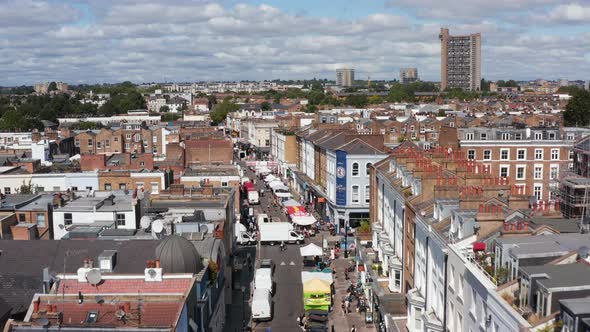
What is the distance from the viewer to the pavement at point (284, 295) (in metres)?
37.9

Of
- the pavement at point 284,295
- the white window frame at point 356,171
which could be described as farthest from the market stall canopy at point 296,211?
the white window frame at point 356,171

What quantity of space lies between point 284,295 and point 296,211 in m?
22.1

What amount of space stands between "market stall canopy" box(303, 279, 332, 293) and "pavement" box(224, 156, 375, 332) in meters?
1.68

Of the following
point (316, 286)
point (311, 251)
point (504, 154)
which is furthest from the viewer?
point (504, 154)

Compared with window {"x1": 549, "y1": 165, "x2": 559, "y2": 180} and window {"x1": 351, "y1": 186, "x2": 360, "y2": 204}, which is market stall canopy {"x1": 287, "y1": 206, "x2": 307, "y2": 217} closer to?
window {"x1": 351, "y1": 186, "x2": 360, "y2": 204}

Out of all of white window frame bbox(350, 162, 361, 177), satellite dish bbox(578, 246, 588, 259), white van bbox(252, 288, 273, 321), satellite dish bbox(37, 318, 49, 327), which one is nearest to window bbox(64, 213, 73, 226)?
white van bbox(252, 288, 273, 321)

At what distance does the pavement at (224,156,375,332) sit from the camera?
37938 millimetres

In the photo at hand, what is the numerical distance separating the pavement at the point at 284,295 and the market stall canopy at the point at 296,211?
4176mm

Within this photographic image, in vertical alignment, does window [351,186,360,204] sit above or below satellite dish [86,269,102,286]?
below

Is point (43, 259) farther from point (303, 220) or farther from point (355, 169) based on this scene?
point (355, 169)

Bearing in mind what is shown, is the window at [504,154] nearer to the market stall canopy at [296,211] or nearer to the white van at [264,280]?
the market stall canopy at [296,211]

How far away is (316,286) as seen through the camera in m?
39.2

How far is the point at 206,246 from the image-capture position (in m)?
32.9

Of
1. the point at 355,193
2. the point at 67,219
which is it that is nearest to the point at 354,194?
the point at 355,193
